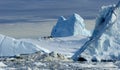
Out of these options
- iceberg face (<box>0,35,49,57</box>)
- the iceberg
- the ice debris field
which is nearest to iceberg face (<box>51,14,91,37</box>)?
iceberg face (<box>0,35,49,57</box>)

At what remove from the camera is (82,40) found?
4838 inches

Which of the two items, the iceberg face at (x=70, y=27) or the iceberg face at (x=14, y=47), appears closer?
the iceberg face at (x=14, y=47)

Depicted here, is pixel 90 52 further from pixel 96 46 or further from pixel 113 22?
pixel 113 22

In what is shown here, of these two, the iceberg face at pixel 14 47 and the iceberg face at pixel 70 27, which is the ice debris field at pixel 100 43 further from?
the iceberg face at pixel 70 27

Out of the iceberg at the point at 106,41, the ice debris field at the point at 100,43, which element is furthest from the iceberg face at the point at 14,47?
the iceberg at the point at 106,41

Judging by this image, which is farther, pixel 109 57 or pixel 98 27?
A: pixel 98 27

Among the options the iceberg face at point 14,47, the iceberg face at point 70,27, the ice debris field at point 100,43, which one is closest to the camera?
the ice debris field at point 100,43

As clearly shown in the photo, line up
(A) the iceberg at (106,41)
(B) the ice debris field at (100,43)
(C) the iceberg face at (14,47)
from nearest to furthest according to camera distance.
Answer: (A) the iceberg at (106,41) → (B) the ice debris field at (100,43) → (C) the iceberg face at (14,47)

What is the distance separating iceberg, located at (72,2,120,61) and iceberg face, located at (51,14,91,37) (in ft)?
124

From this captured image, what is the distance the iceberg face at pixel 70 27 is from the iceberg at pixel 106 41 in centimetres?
3780

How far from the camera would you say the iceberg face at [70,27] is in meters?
111

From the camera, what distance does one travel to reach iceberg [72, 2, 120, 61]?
66375 millimetres

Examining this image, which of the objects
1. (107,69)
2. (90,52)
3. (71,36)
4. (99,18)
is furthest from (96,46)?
(71,36)

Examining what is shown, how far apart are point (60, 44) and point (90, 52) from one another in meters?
54.9
